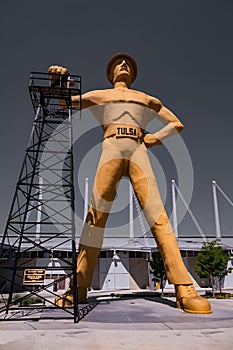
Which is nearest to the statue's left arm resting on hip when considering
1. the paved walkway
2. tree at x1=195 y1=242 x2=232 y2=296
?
the paved walkway

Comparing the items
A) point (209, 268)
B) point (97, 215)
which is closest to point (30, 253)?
point (209, 268)

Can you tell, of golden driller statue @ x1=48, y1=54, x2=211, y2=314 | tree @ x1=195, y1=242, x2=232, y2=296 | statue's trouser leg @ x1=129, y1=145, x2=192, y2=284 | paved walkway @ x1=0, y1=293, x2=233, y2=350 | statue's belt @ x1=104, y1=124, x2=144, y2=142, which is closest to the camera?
paved walkway @ x1=0, y1=293, x2=233, y2=350

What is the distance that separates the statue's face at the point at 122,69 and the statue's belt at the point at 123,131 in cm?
228

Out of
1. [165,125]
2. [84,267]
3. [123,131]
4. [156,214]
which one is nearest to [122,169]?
[123,131]

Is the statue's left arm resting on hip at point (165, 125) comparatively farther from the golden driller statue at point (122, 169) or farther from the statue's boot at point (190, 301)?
the statue's boot at point (190, 301)

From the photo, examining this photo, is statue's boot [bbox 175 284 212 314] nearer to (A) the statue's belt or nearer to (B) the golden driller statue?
(B) the golden driller statue

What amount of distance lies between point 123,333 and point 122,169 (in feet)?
18.8

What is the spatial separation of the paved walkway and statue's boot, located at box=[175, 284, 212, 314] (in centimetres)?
28

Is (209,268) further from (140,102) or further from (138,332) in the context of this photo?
(138,332)

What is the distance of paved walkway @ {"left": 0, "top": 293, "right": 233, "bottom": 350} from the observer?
16.7 ft

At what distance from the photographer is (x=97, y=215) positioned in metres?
10.2

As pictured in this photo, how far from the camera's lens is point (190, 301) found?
339 inches

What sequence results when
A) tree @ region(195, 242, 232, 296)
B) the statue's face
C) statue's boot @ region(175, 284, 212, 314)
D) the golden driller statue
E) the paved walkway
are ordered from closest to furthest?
1. the paved walkway
2. statue's boot @ region(175, 284, 212, 314)
3. the golden driller statue
4. the statue's face
5. tree @ region(195, 242, 232, 296)

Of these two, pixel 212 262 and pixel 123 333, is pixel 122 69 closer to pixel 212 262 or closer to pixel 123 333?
pixel 123 333
